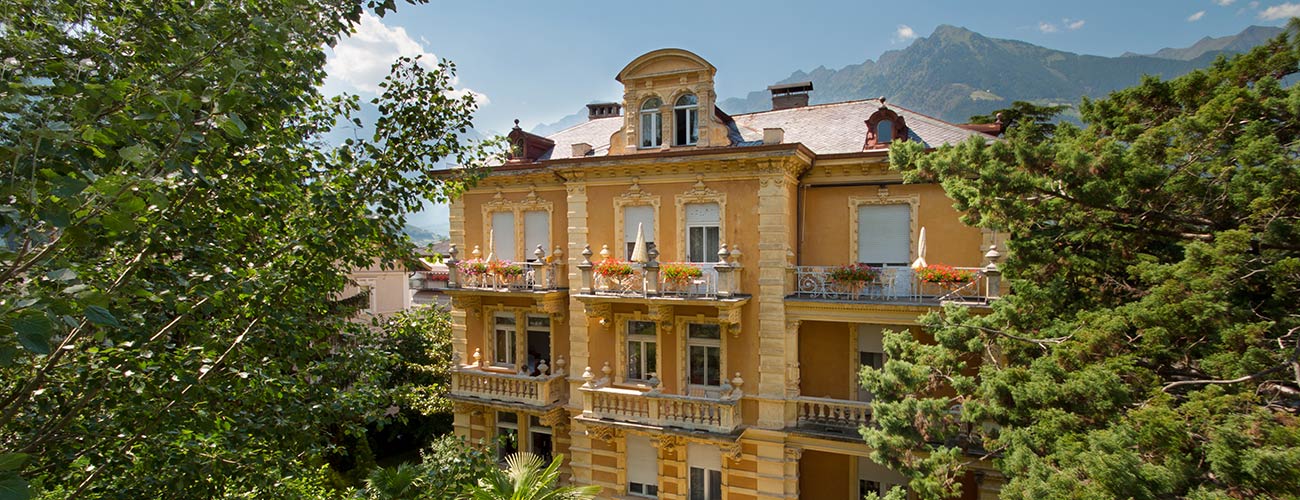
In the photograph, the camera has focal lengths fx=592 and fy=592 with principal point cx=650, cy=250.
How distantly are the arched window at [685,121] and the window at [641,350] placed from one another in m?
4.89

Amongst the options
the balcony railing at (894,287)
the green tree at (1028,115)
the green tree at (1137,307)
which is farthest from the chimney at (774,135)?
the green tree at (1028,115)

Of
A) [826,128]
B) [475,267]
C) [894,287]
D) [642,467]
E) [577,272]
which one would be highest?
[826,128]

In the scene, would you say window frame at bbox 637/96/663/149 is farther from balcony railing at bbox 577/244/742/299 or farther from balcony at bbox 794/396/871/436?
balcony at bbox 794/396/871/436

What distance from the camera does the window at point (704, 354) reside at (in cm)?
1512

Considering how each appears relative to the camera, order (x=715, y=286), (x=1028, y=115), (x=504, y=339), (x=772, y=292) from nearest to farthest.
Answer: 1. (x=772, y=292)
2. (x=715, y=286)
3. (x=504, y=339)
4. (x=1028, y=115)

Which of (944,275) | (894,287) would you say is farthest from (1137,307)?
(894,287)

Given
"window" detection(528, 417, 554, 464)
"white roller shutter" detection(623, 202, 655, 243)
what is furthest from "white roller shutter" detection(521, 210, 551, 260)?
"window" detection(528, 417, 554, 464)

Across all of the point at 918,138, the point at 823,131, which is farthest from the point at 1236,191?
the point at 823,131

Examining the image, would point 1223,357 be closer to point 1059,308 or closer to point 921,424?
point 1059,308

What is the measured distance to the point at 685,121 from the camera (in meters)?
15.1

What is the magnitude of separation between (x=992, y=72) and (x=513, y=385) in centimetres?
15700

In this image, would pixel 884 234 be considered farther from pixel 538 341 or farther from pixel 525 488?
pixel 538 341

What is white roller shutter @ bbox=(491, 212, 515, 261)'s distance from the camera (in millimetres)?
17438

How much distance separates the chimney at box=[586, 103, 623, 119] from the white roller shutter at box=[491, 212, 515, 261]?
18.9 ft
